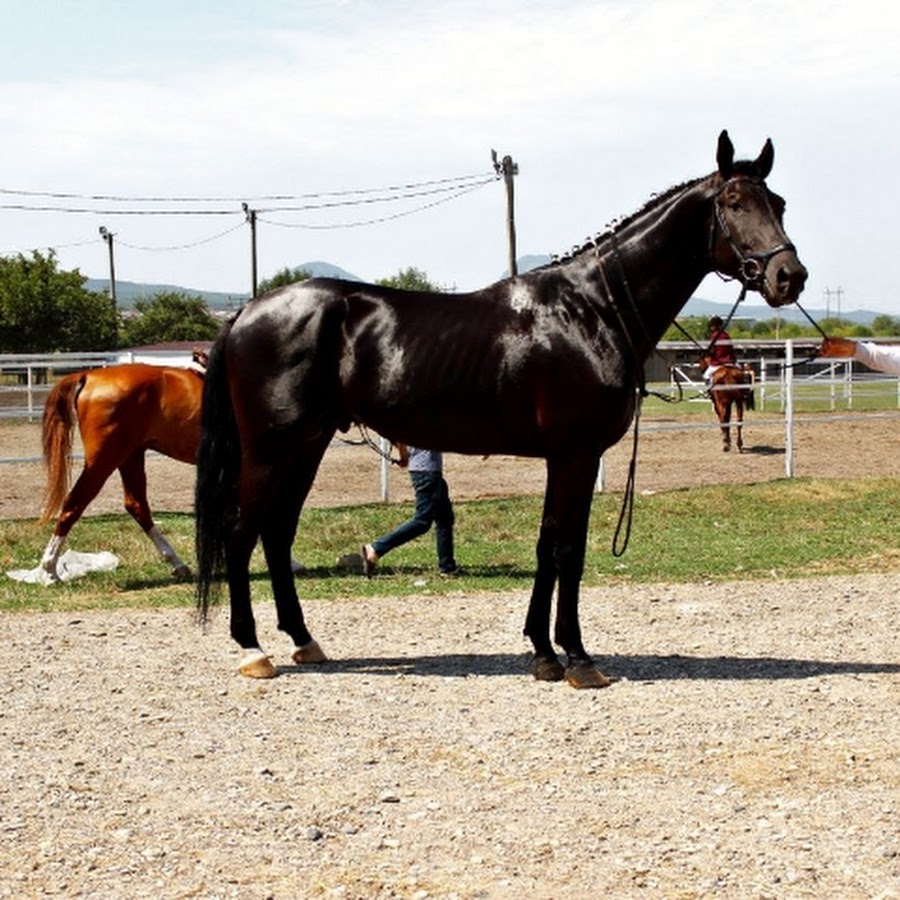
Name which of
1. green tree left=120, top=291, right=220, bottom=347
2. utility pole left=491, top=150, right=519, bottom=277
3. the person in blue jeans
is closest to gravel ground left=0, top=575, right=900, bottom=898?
the person in blue jeans

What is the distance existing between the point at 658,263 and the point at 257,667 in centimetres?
290

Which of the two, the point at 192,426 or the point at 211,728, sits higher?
the point at 192,426

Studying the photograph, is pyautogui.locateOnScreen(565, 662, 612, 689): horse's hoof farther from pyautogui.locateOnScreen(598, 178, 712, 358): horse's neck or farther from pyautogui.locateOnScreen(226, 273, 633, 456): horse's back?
pyautogui.locateOnScreen(598, 178, 712, 358): horse's neck

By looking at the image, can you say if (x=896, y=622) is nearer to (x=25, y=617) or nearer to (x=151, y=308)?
(x=25, y=617)

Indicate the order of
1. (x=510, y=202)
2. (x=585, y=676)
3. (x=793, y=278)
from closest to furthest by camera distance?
(x=793, y=278) → (x=585, y=676) → (x=510, y=202)

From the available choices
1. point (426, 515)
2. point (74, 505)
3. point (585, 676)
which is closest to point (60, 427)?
point (74, 505)

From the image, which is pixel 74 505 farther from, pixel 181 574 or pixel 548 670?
pixel 548 670

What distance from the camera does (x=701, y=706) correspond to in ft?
20.8

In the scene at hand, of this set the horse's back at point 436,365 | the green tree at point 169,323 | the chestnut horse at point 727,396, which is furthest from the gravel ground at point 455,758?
the green tree at point 169,323

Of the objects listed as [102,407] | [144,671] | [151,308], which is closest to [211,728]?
[144,671]

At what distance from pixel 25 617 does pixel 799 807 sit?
223 inches

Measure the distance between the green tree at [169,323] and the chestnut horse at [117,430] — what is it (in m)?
90.5

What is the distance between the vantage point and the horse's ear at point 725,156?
6.59 m

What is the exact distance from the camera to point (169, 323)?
10231cm
